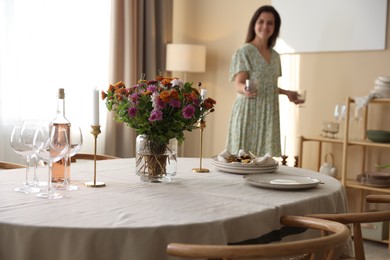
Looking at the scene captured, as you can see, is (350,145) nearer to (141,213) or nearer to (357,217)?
(357,217)

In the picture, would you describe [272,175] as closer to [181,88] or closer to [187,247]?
[181,88]

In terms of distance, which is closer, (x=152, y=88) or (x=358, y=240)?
(x=358, y=240)

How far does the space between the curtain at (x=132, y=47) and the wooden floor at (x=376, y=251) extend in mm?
2197

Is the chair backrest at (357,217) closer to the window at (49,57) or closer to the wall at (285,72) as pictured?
the wall at (285,72)

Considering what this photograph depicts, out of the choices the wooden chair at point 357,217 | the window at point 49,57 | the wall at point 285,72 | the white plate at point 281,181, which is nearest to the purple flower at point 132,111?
the white plate at point 281,181

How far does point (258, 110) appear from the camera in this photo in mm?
4312

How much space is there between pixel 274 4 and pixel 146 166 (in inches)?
121

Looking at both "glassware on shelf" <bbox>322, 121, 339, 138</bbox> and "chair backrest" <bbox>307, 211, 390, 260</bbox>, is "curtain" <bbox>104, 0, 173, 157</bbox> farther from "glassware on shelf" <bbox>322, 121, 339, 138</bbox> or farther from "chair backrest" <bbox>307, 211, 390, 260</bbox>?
"chair backrest" <bbox>307, 211, 390, 260</bbox>

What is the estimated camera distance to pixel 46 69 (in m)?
4.43

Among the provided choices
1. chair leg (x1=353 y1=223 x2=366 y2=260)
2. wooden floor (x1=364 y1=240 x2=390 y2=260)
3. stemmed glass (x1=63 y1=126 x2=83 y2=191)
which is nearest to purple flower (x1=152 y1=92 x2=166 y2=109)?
stemmed glass (x1=63 y1=126 x2=83 y2=191)

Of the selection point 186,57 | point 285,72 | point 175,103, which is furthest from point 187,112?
point 186,57

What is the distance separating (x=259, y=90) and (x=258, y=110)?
0.50ft

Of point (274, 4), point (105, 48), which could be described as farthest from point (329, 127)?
point (105, 48)

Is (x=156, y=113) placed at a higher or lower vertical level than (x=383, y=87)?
lower
